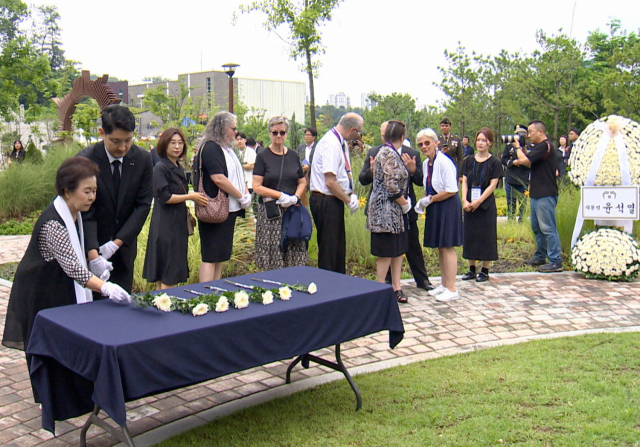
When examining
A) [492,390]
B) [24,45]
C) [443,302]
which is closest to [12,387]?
[492,390]

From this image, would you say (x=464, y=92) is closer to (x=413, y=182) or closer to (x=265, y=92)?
(x=413, y=182)

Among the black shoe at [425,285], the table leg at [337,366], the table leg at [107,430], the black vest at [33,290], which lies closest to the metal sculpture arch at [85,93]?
the black shoe at [425,285]

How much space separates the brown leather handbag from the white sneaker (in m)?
2.61

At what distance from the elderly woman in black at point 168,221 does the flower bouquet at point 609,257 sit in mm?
5121

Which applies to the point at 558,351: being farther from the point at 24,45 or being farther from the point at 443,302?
the point at 24,45

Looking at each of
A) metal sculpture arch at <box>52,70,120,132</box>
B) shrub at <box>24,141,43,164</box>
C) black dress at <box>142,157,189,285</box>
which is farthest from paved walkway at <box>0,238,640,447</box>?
metal sculpture arch at <box>52,70,120,132</box>

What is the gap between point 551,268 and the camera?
28.6ft

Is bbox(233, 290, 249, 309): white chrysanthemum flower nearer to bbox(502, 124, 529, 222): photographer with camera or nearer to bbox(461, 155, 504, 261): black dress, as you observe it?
bbox(461, 155, 504, 261): black dress

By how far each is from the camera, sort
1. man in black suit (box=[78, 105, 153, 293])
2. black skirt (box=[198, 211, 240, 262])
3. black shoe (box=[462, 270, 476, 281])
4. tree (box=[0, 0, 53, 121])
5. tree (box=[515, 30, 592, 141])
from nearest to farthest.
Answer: man in black suit (box=[78, 105, 153, 293]) → black skirt (box=[198, 211, 240, 262]) → black shoe (box=[462, 270, 476, 281]) → tree (box=[0, 0, 53, 121]) → tree (box=[515, 30, 592, 141])

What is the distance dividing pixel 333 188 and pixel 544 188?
12.2 feet

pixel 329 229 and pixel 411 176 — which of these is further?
pixel 411 176

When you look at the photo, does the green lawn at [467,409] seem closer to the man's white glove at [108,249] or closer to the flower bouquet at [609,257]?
the man's white glove at [108,249]

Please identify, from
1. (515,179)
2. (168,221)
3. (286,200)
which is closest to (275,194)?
(286,200)

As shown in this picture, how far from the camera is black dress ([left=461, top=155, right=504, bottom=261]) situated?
315 inches
